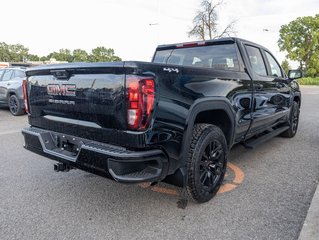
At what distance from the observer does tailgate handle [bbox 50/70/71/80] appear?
2779 mm

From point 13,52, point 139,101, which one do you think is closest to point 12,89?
point 139,101

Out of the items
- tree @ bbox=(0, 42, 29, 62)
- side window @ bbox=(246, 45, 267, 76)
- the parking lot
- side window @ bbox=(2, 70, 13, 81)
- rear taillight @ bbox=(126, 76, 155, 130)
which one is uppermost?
tree @ bbox=(0, 42, 29, 62)

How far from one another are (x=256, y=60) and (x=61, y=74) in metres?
2.92

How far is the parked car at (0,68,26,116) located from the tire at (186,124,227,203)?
7.85m

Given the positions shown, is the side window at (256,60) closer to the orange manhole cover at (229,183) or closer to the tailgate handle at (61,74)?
the orange manhole cover at (229,183)

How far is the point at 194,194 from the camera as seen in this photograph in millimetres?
2961

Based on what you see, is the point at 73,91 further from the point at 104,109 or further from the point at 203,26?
the point at 203,26

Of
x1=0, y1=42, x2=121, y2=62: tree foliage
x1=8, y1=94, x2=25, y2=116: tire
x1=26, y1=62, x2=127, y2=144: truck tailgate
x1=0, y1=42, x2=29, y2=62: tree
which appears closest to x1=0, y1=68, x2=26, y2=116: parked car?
x1=8, y1=94, x2=25, y2=116: tire

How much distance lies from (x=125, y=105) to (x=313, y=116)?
8.69m

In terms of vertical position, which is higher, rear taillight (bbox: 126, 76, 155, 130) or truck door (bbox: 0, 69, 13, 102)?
rear taillight (bbox: 126, 76, 155, 130)

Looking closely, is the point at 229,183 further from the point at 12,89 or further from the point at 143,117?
the point at 12,89

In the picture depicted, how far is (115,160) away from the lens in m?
2.34

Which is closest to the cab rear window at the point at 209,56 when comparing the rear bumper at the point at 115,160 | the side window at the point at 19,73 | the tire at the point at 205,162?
the tire at the point at 205,162

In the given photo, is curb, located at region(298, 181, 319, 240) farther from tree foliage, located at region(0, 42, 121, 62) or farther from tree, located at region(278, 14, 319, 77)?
tree foliage, located at region(0, 42, 121, 62)
